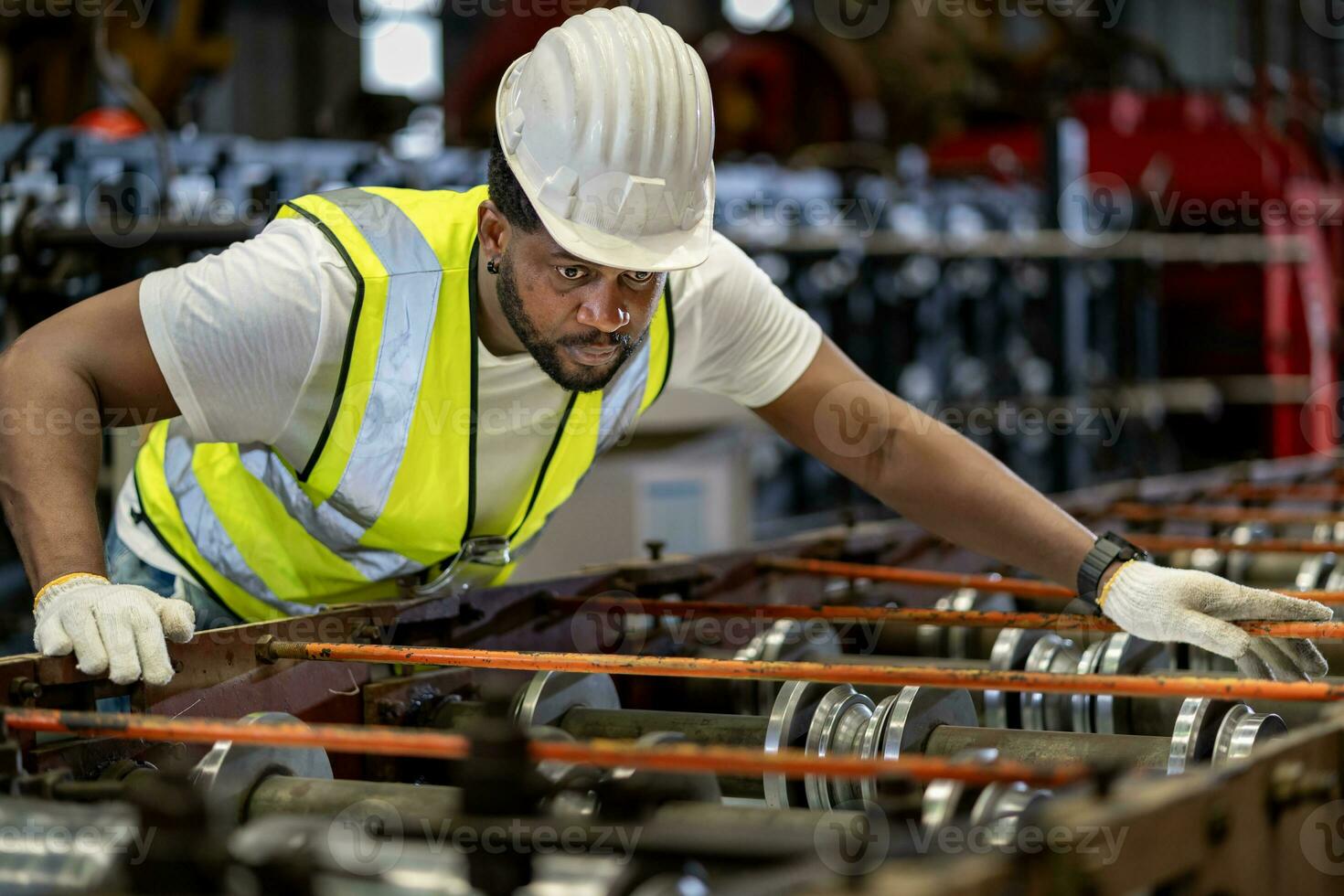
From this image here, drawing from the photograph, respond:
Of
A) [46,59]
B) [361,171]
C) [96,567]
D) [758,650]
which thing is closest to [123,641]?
[96,567]

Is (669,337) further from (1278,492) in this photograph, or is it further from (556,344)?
(1278,492)

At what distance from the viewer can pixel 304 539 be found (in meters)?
2.26

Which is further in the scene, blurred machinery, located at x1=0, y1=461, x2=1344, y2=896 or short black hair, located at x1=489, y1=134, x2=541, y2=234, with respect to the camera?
short black hair, located at x1=489, y1=134, x2=541, y2=234

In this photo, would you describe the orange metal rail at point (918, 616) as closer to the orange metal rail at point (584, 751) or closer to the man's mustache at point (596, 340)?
the man's mustache at point (596, 340)

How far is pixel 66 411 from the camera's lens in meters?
1.87

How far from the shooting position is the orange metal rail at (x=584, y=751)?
1.24 meters

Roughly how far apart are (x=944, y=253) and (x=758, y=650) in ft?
13.9

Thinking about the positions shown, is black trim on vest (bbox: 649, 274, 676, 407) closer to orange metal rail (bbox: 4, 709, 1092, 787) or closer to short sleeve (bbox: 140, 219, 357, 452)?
short sleeve (bbox: 140, 219, 357, 452)

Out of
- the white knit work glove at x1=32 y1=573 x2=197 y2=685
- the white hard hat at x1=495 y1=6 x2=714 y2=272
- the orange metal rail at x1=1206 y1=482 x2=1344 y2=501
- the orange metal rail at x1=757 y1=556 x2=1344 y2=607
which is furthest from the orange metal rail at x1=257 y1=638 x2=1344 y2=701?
the orange metal rail at x1=1206 y1=482 x2=1344 y2=501

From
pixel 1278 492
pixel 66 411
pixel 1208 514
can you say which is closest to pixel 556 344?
pixel 66 411

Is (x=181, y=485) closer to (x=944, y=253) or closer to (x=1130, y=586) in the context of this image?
(x=1130, y=586)

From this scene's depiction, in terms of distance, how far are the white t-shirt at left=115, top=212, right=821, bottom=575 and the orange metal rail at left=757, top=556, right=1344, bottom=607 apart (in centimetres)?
44

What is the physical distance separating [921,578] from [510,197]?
3.26 feet

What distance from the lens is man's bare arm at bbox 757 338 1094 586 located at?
2.31 m
